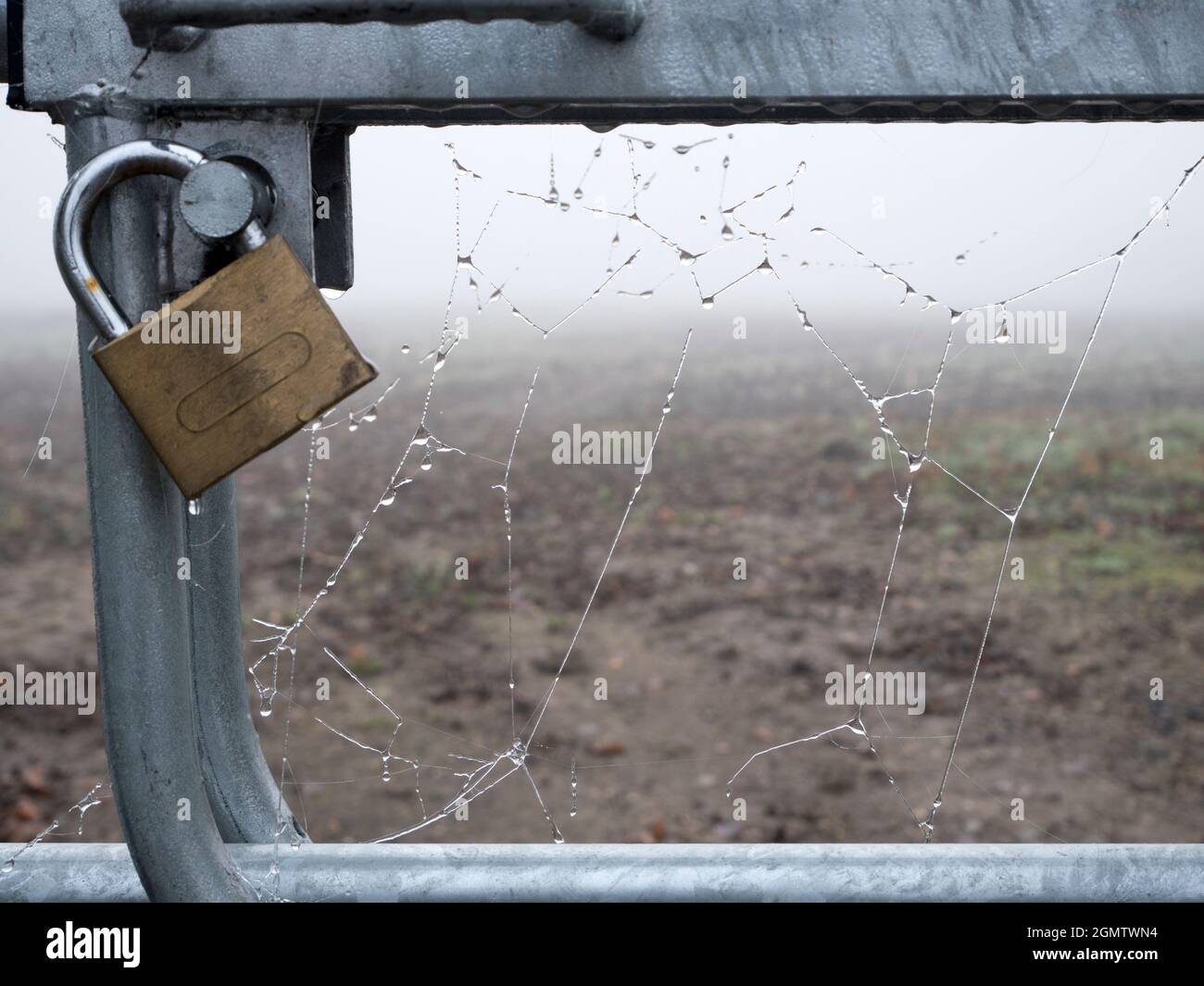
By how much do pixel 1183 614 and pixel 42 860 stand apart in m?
5.17

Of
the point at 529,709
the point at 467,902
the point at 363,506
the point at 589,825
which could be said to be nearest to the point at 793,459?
the point at 363,506

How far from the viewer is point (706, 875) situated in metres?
0.69

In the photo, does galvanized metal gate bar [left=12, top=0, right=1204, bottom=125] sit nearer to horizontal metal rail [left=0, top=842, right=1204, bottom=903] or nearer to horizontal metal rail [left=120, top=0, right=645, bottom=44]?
horizontal metal rail [left=120, top=0, right=645, bottom=44]

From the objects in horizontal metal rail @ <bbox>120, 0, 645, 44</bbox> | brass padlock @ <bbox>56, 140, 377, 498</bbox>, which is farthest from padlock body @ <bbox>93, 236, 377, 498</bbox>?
horizontal metal rail @ <bbox>120, 0, 645, 44</bbox>

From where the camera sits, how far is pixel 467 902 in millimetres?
689

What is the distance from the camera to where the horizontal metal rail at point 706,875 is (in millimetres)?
684

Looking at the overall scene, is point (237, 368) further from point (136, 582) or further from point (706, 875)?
point (706, 875)

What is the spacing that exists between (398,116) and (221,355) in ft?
0.66

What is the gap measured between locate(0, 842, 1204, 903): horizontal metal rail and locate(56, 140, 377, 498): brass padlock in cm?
31

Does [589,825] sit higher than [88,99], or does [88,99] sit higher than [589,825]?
[88,99]

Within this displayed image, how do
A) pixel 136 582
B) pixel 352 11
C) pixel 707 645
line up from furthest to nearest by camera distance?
pixel 707 645
pixel 136 582
pixel 352 11

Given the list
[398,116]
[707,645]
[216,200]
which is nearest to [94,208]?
[216,200]

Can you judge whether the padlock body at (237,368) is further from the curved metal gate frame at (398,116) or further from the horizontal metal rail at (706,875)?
the horizontal metal rail at (706,875)
